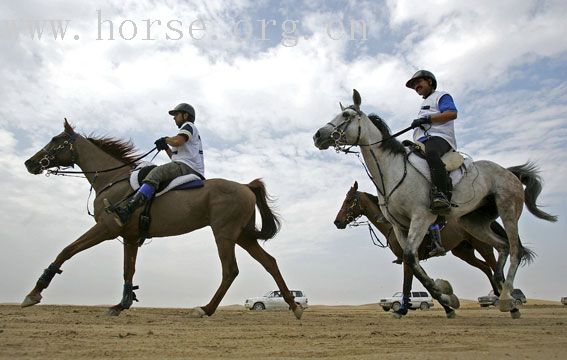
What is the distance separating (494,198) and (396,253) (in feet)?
12.2

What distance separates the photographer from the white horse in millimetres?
8102

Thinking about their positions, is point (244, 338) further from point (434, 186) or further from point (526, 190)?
point (526, 190)

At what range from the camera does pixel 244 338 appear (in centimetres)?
589

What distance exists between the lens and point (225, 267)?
9312 millimetres

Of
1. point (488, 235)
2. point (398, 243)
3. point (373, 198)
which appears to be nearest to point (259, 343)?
point (488, 235)

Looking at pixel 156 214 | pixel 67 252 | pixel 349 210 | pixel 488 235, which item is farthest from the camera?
pixel 349 210

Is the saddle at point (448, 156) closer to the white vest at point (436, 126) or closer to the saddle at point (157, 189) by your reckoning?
the white vest at point (436, 126)

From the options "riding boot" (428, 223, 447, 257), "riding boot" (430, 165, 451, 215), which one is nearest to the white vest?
"riding boot" (430, 165, 451, 215)

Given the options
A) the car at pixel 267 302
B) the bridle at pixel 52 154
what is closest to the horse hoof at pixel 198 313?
the bridle at pixel 52 154

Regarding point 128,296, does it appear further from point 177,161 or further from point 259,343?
point 259,343

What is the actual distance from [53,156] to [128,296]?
3025 millimetres

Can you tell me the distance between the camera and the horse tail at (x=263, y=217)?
1028 centimetres

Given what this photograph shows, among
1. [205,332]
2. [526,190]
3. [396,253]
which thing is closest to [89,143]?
[205,332]

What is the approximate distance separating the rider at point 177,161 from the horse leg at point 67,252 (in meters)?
0.40
